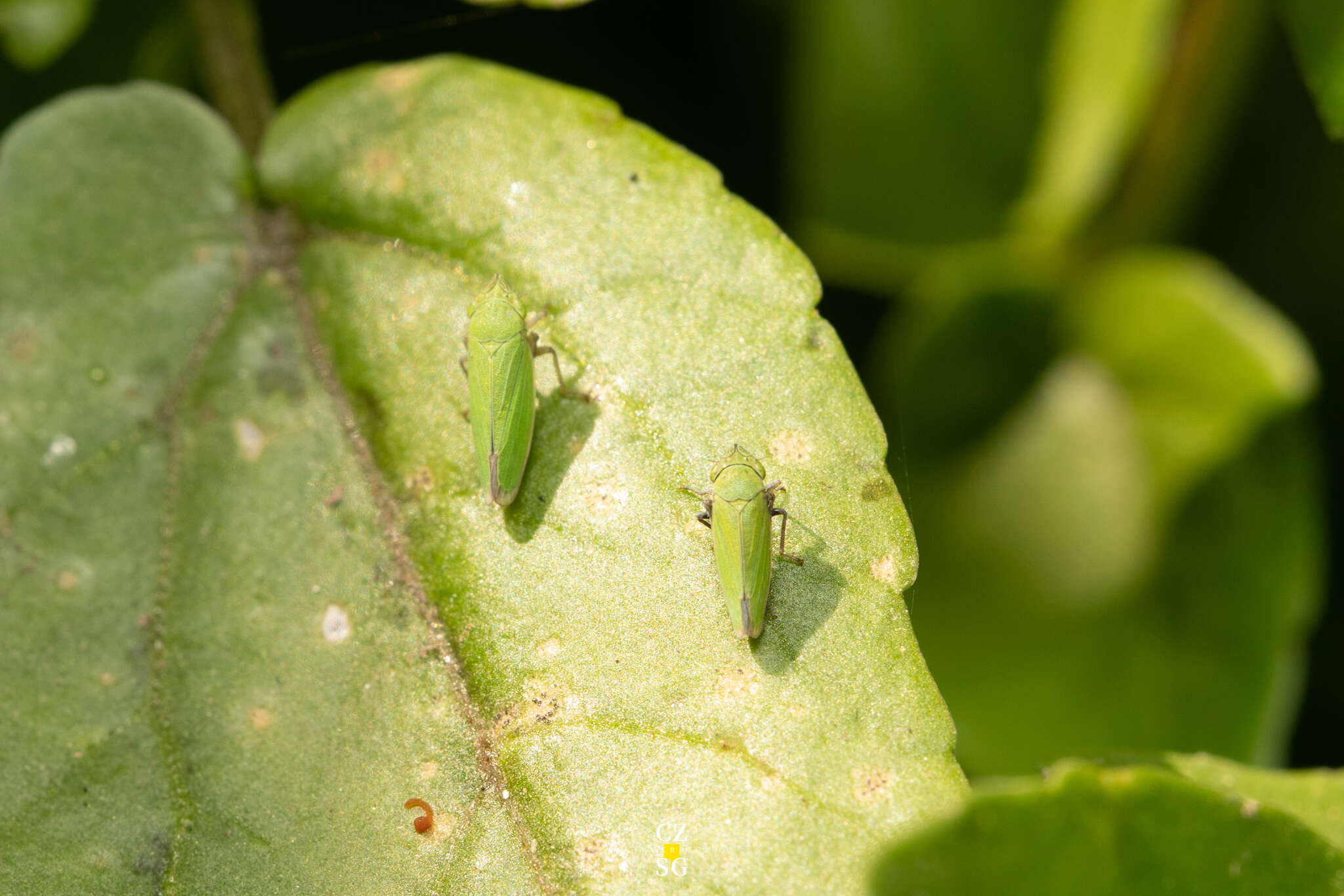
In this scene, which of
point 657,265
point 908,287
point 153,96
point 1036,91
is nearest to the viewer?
point 657,265

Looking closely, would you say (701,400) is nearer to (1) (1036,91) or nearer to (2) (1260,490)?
(2) (1260,490)

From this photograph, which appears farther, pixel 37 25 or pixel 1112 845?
pixel 37 25

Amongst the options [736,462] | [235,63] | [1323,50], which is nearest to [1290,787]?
[736,462]

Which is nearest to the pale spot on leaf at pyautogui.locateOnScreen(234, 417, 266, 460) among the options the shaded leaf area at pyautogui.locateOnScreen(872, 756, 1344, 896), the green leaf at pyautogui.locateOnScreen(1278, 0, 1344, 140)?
the shaded leaf area at pyautogui.locateOnScreen(872, 756, 1344, 896)

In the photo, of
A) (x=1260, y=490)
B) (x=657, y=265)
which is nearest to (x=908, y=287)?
(x=1260, y=490)

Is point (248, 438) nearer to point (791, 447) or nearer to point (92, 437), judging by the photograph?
point (92, 437)

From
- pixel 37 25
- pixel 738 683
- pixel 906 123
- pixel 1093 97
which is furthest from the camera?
pixel 906 123
